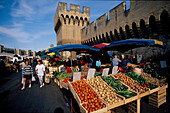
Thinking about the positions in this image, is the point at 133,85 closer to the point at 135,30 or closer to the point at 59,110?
the point at 59,110

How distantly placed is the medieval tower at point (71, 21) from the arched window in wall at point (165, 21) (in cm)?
1782

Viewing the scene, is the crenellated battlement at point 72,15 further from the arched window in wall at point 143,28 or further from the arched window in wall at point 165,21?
the arched window in wall at point 165,21

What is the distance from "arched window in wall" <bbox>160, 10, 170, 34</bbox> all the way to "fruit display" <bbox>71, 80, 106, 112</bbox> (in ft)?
30.7

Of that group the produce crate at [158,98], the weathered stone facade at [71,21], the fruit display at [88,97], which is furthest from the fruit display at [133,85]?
the weathered stone facade at [71,21]

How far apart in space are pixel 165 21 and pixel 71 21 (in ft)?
62.3

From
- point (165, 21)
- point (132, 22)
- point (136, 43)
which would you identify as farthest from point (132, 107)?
point (132, 22)

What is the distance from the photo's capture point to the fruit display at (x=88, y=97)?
2.10 m

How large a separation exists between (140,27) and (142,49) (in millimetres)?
2475

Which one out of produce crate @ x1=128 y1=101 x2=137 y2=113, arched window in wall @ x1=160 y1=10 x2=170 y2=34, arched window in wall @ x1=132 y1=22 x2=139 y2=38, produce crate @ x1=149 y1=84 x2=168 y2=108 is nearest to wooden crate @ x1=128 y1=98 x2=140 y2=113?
produce crate @ x1=128 y1=101 x2=137 y2=113

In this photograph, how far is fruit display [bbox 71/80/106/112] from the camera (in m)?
2.10

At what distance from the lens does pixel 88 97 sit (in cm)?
240

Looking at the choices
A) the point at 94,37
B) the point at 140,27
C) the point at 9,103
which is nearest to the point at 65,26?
the point at 94,37

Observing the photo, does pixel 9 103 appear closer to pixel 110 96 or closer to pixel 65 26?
pixel 110 96

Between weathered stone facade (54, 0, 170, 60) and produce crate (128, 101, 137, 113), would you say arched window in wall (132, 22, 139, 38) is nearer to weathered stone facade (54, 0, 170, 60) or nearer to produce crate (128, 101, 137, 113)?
weathered stone facade (54, 0, 170, 60)
